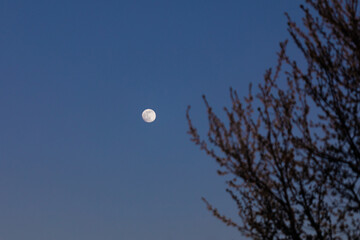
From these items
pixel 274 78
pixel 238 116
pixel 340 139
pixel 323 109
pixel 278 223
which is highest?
pixel 274 78

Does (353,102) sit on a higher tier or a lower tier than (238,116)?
lower

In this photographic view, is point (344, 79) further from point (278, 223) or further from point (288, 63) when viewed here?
point (278, 223)

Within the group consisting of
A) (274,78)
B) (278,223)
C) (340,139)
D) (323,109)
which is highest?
(274,78)

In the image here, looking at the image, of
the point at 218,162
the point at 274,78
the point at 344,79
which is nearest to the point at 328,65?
the point at 344,79

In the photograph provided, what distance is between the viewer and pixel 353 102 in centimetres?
737

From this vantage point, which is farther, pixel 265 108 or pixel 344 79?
pixel 265 108

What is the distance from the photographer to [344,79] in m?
7.43

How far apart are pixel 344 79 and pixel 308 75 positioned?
673mm

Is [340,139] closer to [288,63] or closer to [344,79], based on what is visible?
[344,79]

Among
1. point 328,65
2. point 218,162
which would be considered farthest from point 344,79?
point 218,162

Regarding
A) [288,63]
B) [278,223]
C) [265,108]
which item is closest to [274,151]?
[265,108]

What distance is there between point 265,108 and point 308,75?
1.04 m

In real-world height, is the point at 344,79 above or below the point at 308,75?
below

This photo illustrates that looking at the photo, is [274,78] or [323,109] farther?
[274,78]
